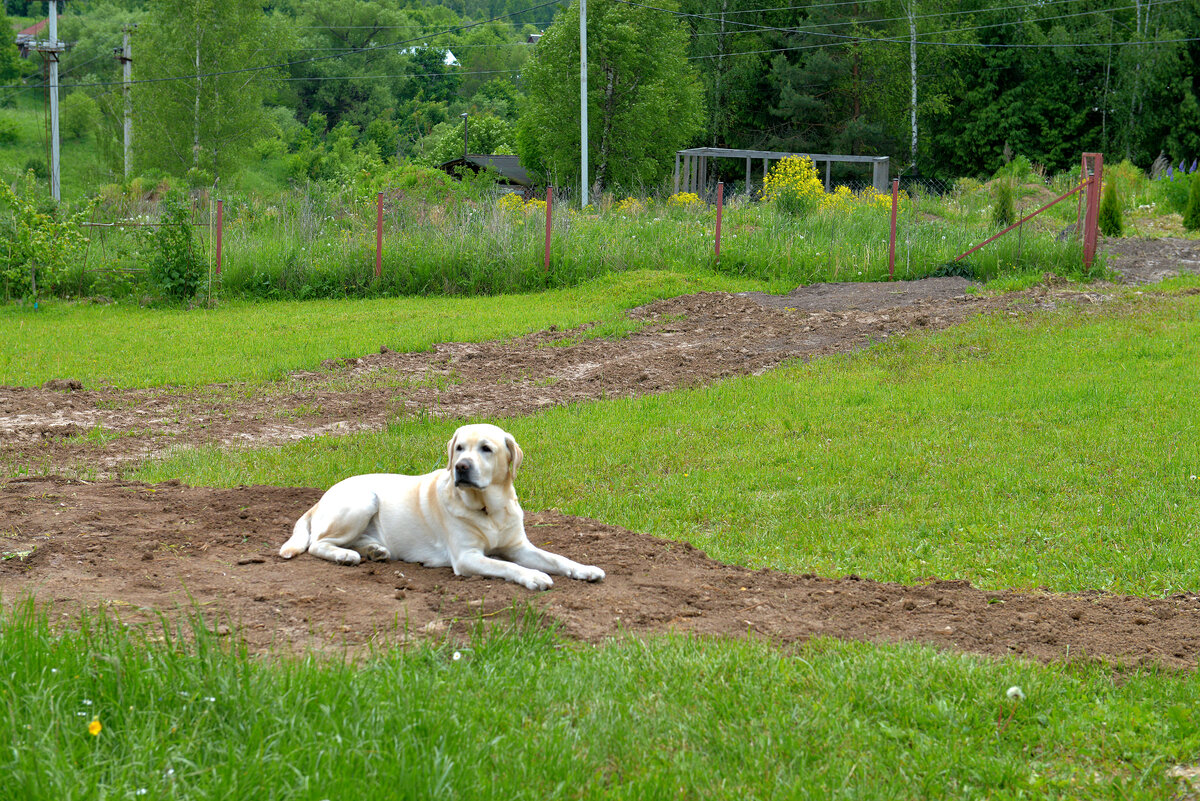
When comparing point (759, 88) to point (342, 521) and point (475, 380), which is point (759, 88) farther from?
point (342, 521)

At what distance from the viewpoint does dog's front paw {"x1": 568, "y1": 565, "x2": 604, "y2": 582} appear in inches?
223

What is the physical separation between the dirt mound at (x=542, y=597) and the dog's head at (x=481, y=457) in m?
0.55

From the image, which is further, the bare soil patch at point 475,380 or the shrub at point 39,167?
the shrub at point 39,167

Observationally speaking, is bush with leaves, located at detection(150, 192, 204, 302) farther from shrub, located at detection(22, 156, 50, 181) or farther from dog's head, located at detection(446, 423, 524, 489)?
shrub, located at detection(22, 156, 50, 181)

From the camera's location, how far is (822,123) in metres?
59.6

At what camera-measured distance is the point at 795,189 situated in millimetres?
27312

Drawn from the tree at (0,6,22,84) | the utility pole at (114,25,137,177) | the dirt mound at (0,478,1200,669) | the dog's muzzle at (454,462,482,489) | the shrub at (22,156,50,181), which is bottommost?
the dirt mound at (0,478,1200,669)

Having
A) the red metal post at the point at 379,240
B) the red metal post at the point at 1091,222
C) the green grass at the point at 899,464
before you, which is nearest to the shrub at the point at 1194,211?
the red metal post at the point at 1091,222

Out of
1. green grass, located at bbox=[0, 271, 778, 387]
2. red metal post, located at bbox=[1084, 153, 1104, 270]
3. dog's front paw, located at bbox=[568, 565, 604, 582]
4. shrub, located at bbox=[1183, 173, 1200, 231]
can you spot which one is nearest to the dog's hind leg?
dog's front paw, located at bbox=[568, 565, 604, 582]

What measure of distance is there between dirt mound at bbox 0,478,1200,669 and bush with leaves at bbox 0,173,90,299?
15080 millimetres

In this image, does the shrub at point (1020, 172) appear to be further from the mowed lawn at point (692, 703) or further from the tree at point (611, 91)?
the mowed lawn at point (692, 703)

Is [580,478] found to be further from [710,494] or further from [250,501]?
[250,501]

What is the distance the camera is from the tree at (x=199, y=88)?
49250 mm

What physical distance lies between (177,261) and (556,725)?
1878 centimetres
